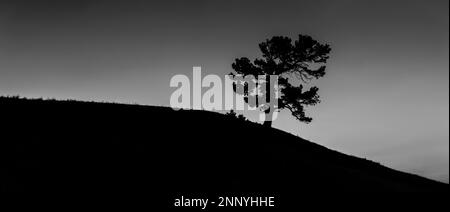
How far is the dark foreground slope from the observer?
18531 mm

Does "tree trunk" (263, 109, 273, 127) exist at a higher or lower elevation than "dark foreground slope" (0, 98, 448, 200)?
higher

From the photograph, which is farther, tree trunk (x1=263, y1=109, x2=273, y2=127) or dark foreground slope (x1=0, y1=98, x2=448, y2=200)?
tree trunk (x1=263, y1=109, x2=273, y2=127)

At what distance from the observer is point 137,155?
2256cm

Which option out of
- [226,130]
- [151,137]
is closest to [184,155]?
[151,137]

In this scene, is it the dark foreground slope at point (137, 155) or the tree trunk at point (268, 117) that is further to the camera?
the tree trunk at point (268, 117)

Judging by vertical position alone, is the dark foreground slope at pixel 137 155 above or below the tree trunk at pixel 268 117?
below

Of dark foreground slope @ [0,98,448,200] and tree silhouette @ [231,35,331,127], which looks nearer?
dark foreground slope @ [0,98,448,200]

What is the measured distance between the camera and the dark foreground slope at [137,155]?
18531 millimetres

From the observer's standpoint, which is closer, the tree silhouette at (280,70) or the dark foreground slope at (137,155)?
the dark foreground slope at (137,155)

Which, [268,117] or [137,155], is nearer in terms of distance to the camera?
[137,155]

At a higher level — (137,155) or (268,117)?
(268,117)

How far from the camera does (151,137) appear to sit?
87.5 ft
